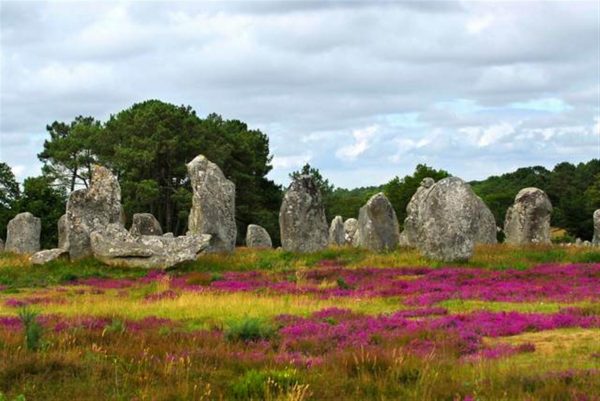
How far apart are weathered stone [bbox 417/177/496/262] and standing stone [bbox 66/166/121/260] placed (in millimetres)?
14114

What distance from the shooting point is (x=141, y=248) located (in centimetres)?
3147

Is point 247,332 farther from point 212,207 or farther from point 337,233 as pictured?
point 337,233

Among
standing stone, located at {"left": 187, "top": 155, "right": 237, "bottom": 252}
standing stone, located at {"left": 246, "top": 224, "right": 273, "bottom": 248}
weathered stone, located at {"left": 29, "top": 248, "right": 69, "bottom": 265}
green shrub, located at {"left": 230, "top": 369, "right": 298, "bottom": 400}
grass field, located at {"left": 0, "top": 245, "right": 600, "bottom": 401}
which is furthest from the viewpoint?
standing stone, located at {"left": 246, "top": 224, "right": 273, "bottom": 248}

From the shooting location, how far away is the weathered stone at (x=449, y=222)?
31.0 meters

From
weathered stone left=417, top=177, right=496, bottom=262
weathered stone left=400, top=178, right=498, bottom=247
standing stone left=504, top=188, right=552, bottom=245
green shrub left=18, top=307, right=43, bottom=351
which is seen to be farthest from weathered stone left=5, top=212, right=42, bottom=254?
green shrub left=18, top=307, right=43, bottom=351

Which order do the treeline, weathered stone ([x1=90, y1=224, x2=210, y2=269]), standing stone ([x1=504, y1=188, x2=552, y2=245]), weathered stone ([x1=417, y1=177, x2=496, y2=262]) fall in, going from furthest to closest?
the treeline → standing stone ([x1=504, y1=188, x2=552, y2=245]) → weathered stone ([x1=90, y1=224, x2=210, y2=269]) → weathered stone ([x1=417, y1=177, x2=496, y2=262])

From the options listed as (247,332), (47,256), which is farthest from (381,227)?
(247,332)

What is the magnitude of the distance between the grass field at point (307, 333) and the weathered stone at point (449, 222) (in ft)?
3.66

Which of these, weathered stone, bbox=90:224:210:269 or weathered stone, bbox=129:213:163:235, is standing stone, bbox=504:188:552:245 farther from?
weathered stone, bbox=129:213:163:235

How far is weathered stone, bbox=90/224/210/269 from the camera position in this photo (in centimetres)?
3120

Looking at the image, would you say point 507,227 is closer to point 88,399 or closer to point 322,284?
point 322,284

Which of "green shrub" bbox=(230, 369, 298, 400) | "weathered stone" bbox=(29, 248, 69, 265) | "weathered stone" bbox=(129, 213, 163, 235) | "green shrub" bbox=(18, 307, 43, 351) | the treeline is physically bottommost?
"green shrub" bbox=(230, 369, 298, 400)

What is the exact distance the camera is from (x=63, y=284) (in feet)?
90.9

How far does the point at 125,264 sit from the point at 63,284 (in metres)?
3.83
